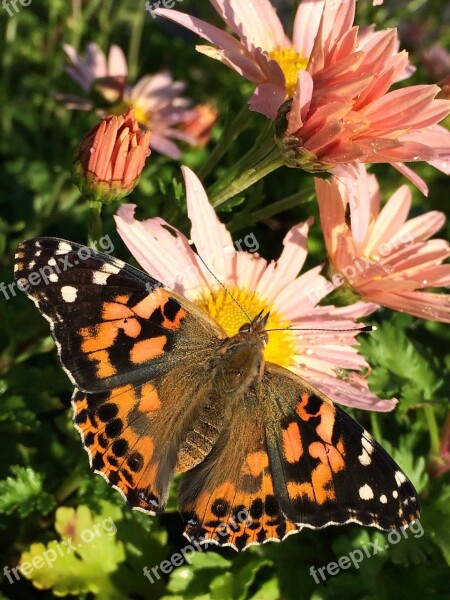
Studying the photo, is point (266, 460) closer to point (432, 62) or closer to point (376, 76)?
point (376, 76)

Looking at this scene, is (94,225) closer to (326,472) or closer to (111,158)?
(111,158)

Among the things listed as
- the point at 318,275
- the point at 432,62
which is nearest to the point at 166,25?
the point at 432,62

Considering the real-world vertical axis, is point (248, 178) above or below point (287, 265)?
above

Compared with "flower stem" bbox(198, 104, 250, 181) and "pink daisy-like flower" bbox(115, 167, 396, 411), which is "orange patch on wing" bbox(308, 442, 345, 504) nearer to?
"pink daisy-like flower" bbox(115, 167, 396, 411)

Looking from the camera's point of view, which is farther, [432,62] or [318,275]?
[432,62]

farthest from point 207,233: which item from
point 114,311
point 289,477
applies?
point 289,477

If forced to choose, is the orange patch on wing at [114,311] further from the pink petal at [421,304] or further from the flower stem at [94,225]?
the pink petal at [421,304]
